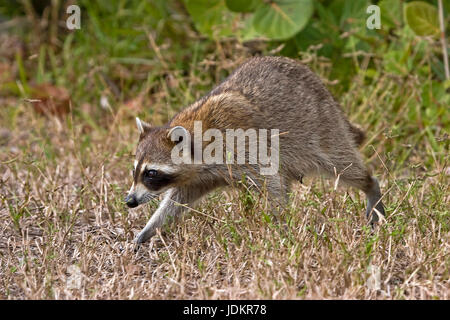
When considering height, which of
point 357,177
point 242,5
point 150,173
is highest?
point 242,5

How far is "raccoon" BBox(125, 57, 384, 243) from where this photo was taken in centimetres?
473

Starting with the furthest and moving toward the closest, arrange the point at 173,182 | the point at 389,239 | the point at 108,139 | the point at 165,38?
the point at 165,38 < the point at 108,139 < the point at 173,182 < the point at 389,239

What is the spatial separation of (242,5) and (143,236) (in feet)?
8.82

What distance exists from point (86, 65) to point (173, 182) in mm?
3878

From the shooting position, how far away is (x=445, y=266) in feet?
12.8

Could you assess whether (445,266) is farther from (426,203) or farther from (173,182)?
(173,182)

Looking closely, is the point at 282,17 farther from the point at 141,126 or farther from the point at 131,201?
the point at 131,201

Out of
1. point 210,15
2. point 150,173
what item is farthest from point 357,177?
Answer: point 210,15

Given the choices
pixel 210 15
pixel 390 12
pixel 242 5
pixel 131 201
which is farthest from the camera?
pixel 210 15

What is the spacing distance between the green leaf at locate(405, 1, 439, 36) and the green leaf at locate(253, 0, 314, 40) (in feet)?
2.81

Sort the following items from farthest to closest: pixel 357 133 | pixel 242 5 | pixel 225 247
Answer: pixel 242 5
pixel 357 133
pixel 225 247

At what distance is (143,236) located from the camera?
4699 mm

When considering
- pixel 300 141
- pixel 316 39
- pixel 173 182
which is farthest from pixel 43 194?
pixel 316 39

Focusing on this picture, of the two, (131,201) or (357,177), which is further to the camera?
(357,177)
